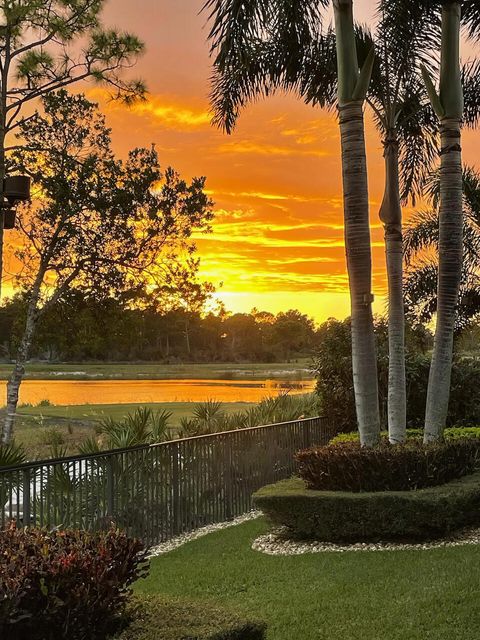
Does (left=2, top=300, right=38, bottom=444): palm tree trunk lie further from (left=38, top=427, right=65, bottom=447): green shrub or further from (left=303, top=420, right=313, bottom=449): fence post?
(left=303, top=420, right=313, bottom=449): fence post

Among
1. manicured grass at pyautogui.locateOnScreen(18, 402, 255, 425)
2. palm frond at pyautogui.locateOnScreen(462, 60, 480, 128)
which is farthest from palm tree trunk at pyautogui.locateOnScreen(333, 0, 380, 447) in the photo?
manicured grass at pyautogui.locateOnScreen(18, 402, 255, 425)

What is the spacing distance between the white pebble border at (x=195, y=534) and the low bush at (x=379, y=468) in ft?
5.75

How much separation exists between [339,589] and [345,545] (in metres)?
1.85

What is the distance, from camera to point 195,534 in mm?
9867

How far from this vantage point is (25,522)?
7406 mm

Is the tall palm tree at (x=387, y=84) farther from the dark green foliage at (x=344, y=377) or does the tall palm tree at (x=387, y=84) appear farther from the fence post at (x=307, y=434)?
the dark green foliage at (x=344, y=377)

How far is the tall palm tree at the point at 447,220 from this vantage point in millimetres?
10844

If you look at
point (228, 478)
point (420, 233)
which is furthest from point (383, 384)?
point (420, 233)

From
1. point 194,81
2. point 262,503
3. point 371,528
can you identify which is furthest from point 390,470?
point 194,81

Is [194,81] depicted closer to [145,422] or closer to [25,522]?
[145,422]

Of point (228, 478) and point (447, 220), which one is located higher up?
point (447, 220)

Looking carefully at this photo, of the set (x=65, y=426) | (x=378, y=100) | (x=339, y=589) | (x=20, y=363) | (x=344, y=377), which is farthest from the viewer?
(x=65, y=426)

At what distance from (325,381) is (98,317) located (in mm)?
9423

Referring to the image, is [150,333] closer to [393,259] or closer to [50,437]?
[50,437]
